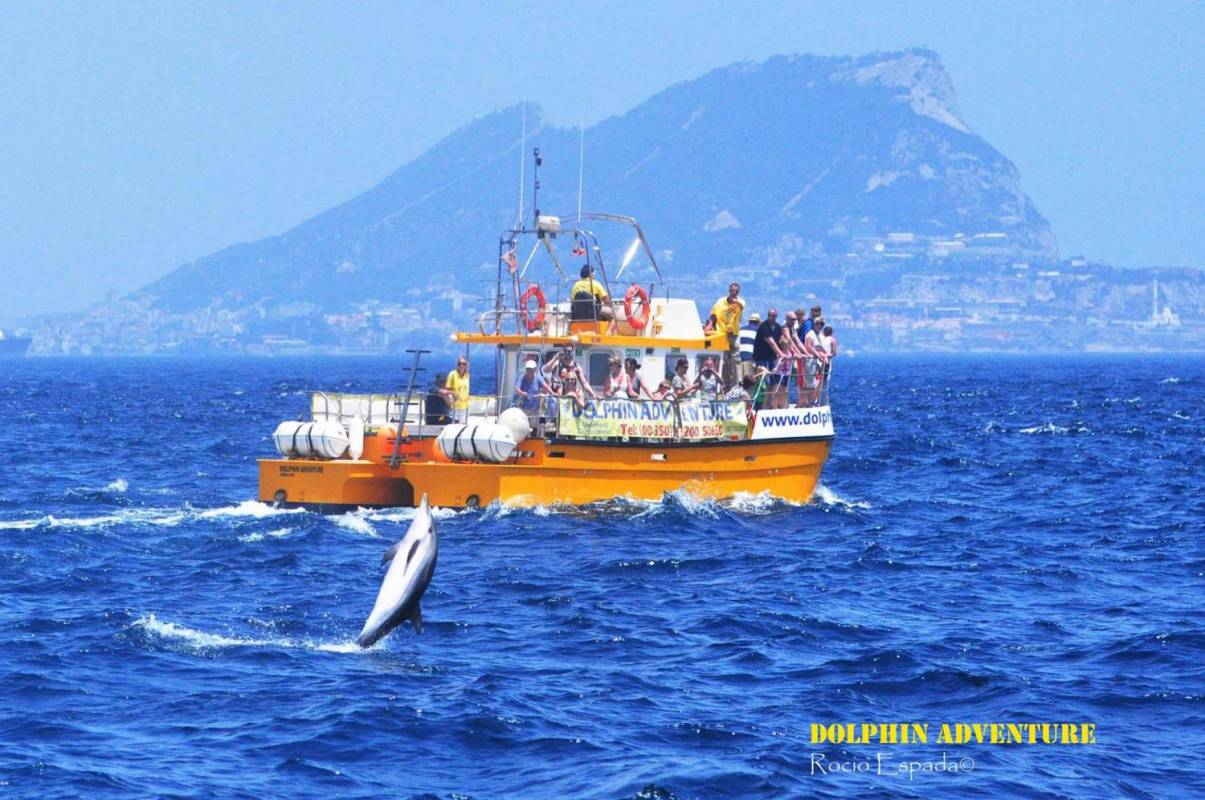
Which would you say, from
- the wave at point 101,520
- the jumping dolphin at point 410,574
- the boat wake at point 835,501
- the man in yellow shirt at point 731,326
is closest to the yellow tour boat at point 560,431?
the man in yellow shirt at point 731,326

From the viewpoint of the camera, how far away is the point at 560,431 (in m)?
29.8

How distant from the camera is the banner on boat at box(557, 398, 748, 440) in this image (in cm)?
2981

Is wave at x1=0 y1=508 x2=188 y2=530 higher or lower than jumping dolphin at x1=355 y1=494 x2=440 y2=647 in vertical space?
lower

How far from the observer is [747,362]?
3303 centimetres

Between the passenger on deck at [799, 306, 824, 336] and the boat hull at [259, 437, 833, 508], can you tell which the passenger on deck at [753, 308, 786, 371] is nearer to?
the passenger on deck at [799, 306, 824, 336]

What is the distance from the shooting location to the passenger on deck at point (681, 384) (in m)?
31.2

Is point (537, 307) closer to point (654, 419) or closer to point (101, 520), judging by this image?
point (654, 419)

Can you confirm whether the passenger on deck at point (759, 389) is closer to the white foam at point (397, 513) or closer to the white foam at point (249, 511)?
the white foam at point (397, 513)

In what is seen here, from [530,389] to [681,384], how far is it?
2528 mm

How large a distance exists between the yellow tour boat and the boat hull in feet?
0.07

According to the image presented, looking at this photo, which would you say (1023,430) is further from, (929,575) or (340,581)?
(340,581)

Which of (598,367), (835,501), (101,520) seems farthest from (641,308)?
A: (101,520)

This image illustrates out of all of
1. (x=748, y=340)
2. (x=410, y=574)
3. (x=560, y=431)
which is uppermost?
(x=748, y=340)

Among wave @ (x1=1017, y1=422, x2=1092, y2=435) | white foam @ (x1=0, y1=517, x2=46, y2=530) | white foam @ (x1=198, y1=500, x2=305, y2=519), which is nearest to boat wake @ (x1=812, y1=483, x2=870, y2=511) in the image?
white foam @ (x1=198, y1=500, x2=305, y2=519)
